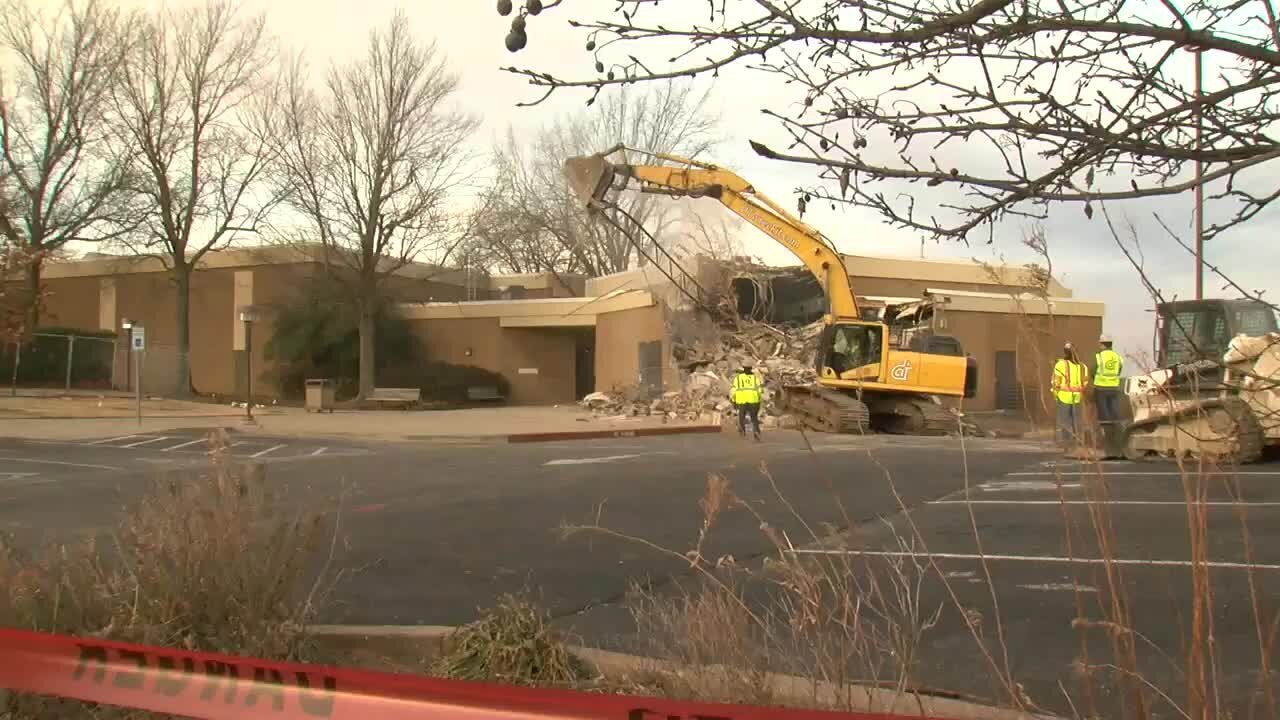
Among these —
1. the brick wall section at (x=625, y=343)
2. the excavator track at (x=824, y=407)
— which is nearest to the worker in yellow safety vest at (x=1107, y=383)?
the excavator track at (x=824, y=407)

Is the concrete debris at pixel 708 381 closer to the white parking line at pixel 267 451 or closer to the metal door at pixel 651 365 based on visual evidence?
the metal door at pixel 651 365

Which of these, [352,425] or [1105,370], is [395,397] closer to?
[352,425]

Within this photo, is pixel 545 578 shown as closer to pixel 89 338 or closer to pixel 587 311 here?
pixel 587 311

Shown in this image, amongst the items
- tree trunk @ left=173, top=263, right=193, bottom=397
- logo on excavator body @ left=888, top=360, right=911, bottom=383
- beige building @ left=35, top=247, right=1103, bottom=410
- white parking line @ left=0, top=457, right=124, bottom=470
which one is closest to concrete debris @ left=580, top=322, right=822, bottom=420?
beige building @ left=35, top=247, right=1103, bottom=410

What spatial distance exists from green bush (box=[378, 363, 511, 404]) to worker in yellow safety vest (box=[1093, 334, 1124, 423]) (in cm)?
2831

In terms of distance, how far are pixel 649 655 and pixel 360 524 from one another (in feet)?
18.5

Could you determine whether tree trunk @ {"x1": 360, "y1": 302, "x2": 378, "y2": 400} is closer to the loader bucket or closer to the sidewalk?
the sidewalk

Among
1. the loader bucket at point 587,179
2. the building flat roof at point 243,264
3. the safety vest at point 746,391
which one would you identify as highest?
the building flat roof at point 243,264

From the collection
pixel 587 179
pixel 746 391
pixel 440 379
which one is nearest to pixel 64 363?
pixel 440 379

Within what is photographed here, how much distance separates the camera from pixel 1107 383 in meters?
15.4

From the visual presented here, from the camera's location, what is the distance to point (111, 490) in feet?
39.5

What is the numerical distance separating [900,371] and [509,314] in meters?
24.8

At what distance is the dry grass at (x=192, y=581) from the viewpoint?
14.2ft

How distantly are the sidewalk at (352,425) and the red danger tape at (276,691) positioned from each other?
18.9 m
